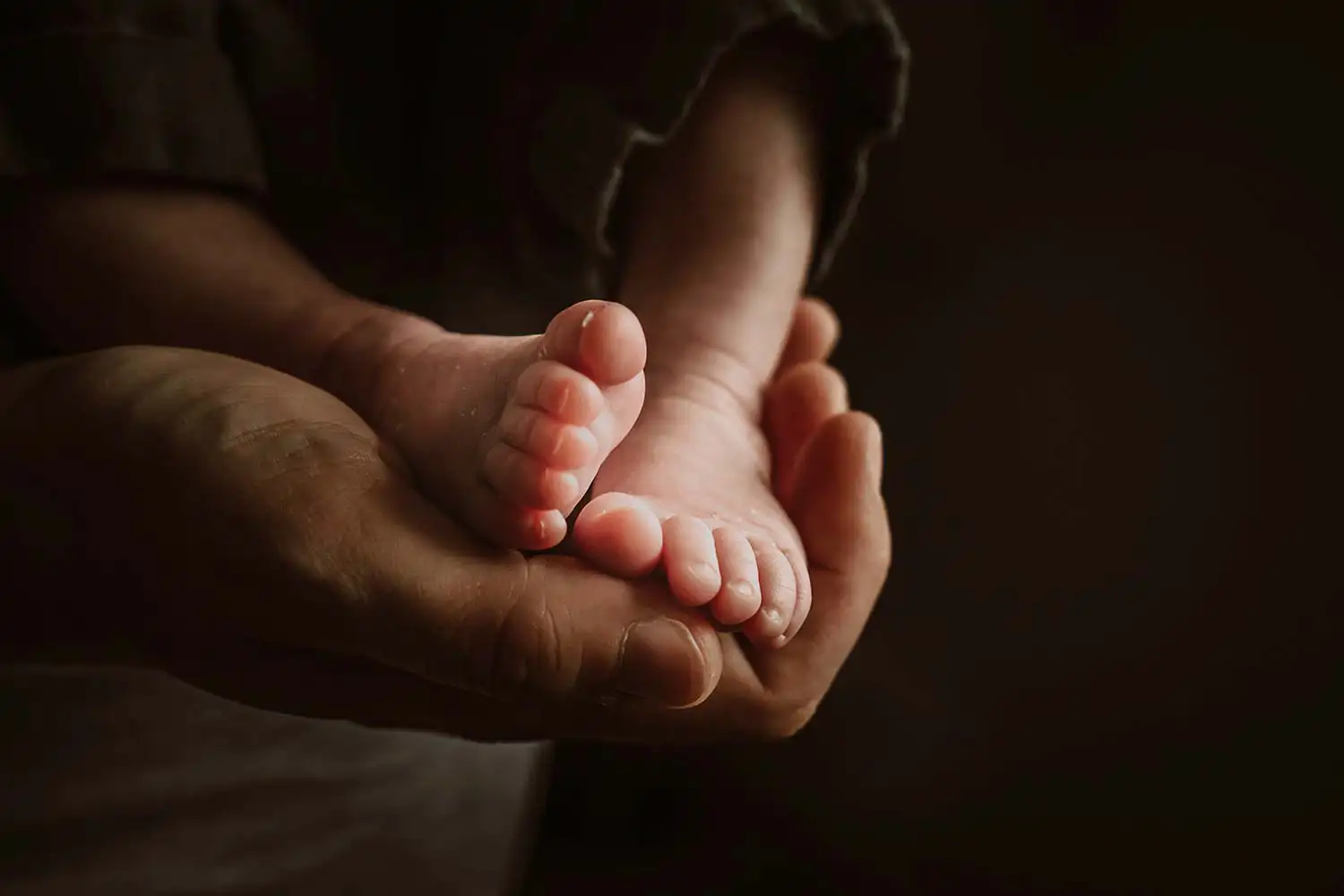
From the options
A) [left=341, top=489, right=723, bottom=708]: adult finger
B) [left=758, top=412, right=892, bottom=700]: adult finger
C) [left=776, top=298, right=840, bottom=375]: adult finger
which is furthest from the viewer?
[left=776, top=298, right=840, bottom=375]: adult finger

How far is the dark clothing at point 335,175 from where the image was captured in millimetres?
440

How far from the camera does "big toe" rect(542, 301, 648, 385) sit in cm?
33

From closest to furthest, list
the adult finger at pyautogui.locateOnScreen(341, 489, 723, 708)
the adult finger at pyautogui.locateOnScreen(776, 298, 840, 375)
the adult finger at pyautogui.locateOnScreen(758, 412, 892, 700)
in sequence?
1. the adult finger at pyautogui.locateOnScreen(341, 489, 723, 708)
2. the adult finger at pyautogui.locateOnScreen(758, 412, 892, 700)
3. the adult finger at pyautogui.locateOnScreen(776, 298, 840, 375)

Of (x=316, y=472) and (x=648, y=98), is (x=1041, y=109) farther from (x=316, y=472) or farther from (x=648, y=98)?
(x=316, y=472)

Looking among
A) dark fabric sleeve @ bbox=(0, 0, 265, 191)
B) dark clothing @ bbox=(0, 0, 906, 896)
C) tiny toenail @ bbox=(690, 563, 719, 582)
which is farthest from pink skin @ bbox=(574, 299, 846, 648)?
dark fabric sleeve @ bbox=(0, 0, 265, 191)

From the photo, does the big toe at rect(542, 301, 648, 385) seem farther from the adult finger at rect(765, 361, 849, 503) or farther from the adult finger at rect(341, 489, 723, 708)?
the adult finger at rect(765, 361, 849, 503)

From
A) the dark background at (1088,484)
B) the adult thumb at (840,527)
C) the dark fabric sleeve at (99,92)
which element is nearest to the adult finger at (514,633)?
the adult thumb at (840,527)

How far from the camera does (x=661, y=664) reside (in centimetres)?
32

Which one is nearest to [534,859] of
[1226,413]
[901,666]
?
[901,666]

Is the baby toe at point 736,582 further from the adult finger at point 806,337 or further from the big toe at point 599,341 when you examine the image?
the adult finger at point 806,337

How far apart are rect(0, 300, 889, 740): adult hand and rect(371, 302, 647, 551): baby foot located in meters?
0.01

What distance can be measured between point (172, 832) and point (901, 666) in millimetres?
472

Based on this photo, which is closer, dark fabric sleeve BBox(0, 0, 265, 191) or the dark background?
dark fabric sleeve BBox(0, 0, 265, 191)

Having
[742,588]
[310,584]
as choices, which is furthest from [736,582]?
[310,584]
